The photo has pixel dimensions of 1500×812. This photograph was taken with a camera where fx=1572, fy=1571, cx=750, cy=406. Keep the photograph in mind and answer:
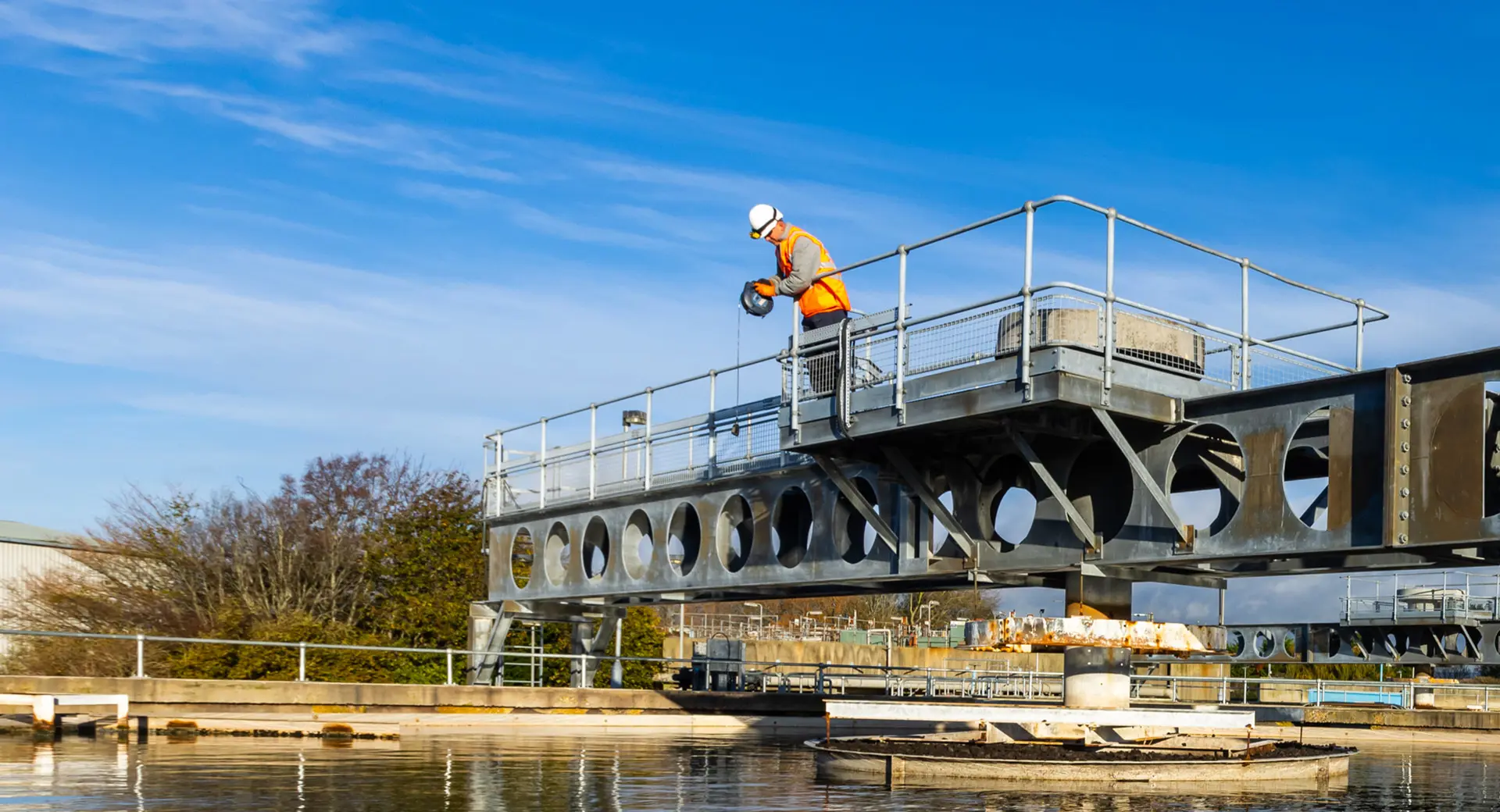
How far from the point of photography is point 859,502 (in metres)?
21.5

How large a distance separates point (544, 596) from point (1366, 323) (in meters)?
16.2

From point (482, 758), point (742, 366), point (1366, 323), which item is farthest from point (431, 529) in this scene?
point (1366, 323)

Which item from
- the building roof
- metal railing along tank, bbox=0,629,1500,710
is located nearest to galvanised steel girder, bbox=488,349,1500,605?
metal railing along tank, bbox=0,629,1500,710

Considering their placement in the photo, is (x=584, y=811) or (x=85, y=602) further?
(x=85, y=602)

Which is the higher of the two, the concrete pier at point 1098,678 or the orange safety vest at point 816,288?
the orange safety vest at point 816,288

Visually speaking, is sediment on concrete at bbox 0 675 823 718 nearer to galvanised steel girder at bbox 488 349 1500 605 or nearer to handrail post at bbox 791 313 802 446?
galvanised steel girder at bbox 488 349 1500 605

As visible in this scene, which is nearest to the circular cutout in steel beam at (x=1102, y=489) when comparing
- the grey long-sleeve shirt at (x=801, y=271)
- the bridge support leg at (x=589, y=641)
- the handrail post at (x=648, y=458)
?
the grey long-sleeve shirt at (x=801, y=271)

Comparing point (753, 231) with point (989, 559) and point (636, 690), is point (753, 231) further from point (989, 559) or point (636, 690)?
point (636, 690)

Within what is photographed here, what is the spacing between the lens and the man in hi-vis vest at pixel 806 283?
2259 centimetres

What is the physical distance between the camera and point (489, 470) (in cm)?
3319

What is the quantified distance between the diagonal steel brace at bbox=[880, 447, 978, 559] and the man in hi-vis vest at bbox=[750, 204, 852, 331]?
2.85m

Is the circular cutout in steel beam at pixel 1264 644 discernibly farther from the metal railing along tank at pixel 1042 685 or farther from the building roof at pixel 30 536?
the building roof at pixel 30 536

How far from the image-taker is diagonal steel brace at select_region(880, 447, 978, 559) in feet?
66.7

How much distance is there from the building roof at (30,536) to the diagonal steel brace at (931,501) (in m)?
36.2
